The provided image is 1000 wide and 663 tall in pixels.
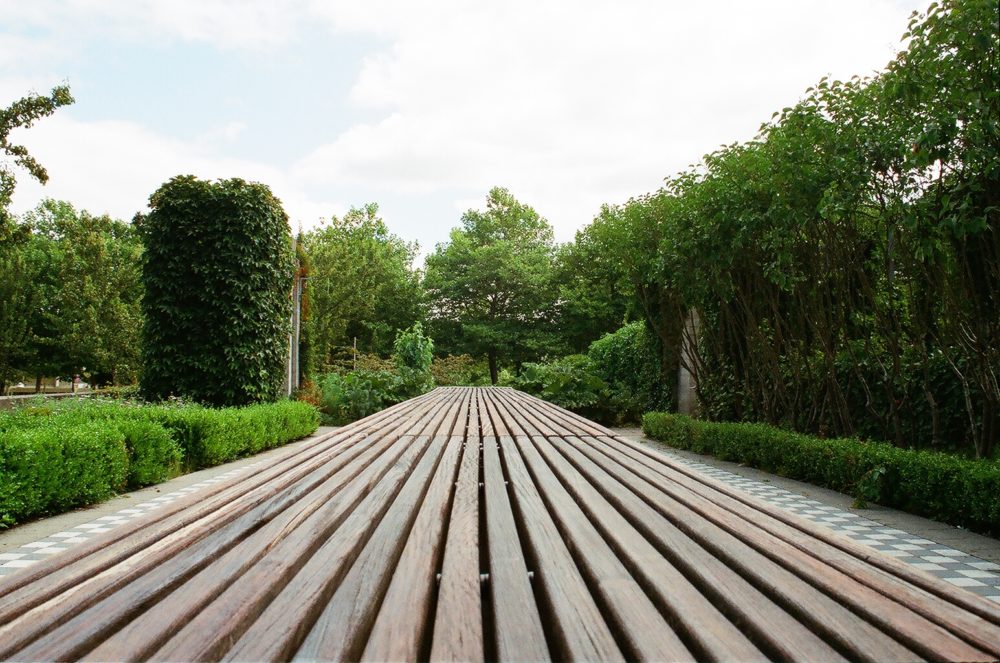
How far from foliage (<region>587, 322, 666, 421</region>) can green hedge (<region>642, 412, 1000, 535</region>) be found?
5112 millimetres

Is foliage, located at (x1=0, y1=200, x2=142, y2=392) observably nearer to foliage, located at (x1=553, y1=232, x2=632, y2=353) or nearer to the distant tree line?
the distant tree line

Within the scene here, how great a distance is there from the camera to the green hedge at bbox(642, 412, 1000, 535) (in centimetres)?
477

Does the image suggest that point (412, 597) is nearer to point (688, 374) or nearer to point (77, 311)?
point (688, 374)

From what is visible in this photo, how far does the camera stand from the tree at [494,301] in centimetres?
3362

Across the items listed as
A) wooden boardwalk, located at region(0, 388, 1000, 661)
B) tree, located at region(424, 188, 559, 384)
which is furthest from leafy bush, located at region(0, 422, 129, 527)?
tree, located at region(424, 188, 559, 384)

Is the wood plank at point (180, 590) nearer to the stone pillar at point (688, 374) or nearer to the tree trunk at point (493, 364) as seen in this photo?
the stone pillar at point (688, 374)

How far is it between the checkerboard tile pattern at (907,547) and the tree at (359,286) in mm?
13053

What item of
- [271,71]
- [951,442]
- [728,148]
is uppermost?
[271,71]

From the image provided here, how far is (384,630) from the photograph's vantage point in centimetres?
124

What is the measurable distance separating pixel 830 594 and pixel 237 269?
10178 millimetres

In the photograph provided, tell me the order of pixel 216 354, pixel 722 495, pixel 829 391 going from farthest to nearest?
pixel 216 354 < pixel 829 391 < pixel 722 495

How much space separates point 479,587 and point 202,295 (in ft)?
32.2

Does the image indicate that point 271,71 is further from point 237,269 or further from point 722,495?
point 722,495

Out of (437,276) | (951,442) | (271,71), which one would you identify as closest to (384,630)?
(951,442)
